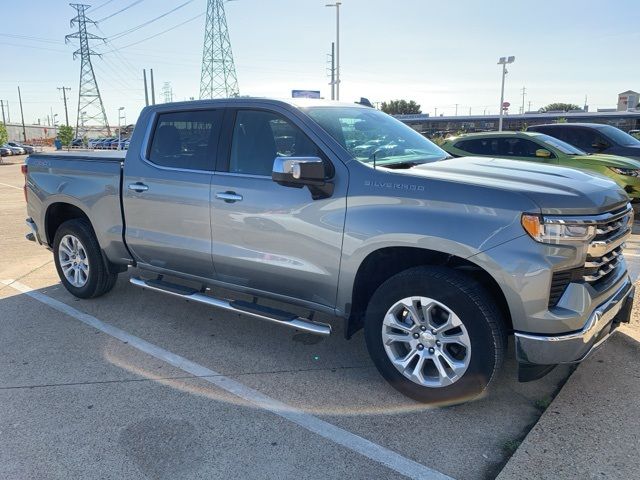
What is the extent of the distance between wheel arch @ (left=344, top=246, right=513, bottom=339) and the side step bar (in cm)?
24

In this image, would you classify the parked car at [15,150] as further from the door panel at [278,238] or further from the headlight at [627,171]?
the door panel at [278,238]

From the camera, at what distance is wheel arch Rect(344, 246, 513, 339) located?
322cm

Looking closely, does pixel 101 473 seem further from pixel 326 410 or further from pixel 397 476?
pixel 397 476

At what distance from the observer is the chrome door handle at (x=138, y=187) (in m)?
4.58

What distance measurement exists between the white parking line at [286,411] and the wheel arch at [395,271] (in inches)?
27.4

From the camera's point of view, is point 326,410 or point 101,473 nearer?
point 101,473

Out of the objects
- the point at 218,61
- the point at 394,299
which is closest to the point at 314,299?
the point at 394,299

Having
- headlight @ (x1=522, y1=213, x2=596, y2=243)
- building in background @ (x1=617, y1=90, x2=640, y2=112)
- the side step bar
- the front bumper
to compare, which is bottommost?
the side step bar

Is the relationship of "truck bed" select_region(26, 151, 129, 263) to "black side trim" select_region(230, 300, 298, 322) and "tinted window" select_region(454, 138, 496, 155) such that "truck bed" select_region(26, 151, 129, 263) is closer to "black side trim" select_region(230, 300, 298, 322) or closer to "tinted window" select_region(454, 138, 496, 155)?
"black side trim" select_region(230, 300, 298, 322)

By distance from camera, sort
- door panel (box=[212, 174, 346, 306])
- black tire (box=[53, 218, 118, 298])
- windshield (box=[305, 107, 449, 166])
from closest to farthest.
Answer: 1. door panel (box=[212, 174, 346, 306])
2. windshield (box=[305, 107, 449, 166])
3. black tire (box=[53, 218, 118, 298])

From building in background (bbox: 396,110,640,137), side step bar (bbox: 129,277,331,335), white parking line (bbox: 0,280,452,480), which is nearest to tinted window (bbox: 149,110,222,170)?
side step bar (bbox: 129,277,331,335)

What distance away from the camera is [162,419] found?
10.6 feet

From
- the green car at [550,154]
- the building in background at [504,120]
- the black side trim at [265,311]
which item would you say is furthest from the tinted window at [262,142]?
the building in background at [504,120]

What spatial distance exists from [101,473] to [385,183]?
2.27 m
